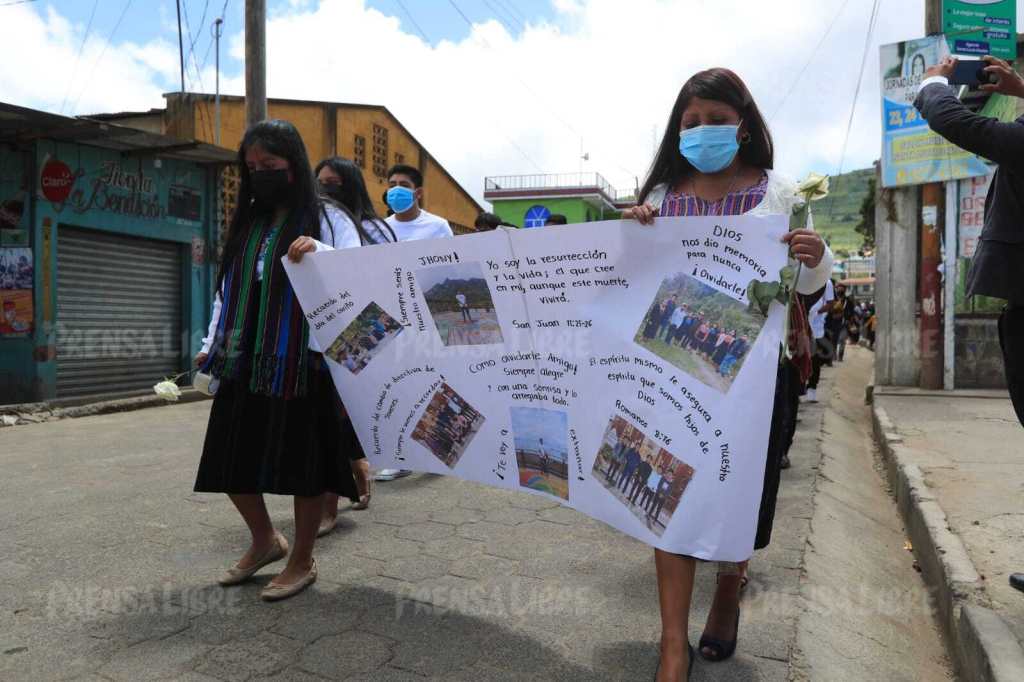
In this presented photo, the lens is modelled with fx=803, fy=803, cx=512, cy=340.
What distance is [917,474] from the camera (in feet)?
15.8

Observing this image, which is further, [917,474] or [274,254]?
[917,474]

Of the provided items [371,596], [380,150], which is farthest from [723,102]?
[380,150]

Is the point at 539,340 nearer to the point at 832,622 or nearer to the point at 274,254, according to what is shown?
the point at 274,254

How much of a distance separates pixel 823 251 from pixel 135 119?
55.3 feet

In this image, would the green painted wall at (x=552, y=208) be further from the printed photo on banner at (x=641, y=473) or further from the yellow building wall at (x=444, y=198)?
the printed photo on banner at (x=641, y=473)

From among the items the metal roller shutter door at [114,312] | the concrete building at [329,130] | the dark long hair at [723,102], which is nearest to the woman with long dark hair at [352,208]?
the dark long hair at [723,102]

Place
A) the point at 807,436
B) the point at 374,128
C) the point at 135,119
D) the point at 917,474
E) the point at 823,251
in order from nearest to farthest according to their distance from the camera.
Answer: the point at 823,251
the point at 917,474
the point at 807,436
the point at 135,119
the point at 374,128

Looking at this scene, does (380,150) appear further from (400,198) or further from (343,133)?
(400,198)

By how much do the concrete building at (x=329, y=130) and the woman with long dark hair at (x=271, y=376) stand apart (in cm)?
1009

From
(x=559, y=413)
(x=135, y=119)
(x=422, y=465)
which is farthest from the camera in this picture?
(x=135, y=119)

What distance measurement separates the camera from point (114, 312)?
10852 mm

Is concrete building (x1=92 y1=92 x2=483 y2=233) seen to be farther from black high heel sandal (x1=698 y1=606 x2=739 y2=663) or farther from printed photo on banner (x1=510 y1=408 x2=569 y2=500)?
black high heel sandal (x1=698 y1=606 x2=739 y2=663)

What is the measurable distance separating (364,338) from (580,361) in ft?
2.82

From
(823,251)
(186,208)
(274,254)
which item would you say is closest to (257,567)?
(274,254)
